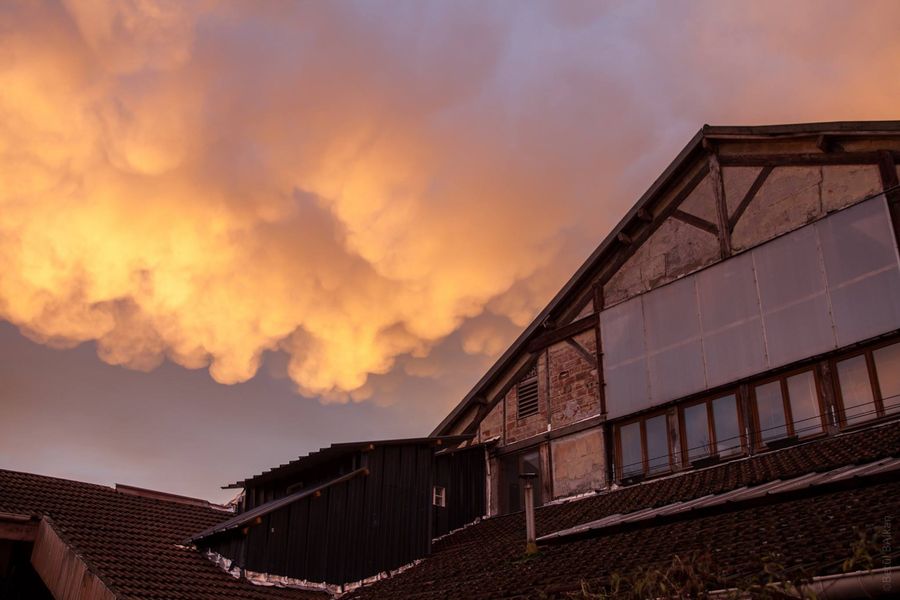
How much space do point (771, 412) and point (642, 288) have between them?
482cm

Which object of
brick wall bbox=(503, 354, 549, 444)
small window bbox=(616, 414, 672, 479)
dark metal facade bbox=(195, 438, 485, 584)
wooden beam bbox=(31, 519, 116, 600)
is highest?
brick wall bbox=(503, 354, 549, 444)

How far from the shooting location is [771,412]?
17.0m

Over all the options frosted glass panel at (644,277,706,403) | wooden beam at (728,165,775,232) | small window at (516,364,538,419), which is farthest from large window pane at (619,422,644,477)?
wooden beam at (728,165,775,232)

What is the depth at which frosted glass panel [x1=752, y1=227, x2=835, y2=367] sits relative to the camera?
16406 mm

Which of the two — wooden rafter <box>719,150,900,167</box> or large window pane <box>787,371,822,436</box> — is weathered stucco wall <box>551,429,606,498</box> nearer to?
large window pane <box>787,371,822,436</box>

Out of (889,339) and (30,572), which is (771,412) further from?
(30,572)

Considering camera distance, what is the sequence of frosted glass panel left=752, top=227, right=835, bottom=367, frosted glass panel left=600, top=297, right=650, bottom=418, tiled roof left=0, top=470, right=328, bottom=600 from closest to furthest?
1. tiled roof left=0, top=470, right=328, bottom=600
2. frosted glass panel left=752, top=227, right=835, bottom=367
3. frosted glass panel left=600, top=297, right=650, bottom=418

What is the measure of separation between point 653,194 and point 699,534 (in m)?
A: 11.2

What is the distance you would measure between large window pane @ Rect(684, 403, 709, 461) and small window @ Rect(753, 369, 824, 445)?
130cm

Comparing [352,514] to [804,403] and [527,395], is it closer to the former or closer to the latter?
[527,395]

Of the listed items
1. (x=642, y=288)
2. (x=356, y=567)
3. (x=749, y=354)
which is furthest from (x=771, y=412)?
(x=356, y=567)

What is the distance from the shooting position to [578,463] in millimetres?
20672

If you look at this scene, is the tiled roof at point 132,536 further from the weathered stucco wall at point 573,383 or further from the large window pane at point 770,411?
the large window pane at point 770,411

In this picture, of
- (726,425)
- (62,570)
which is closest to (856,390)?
(726,425)
